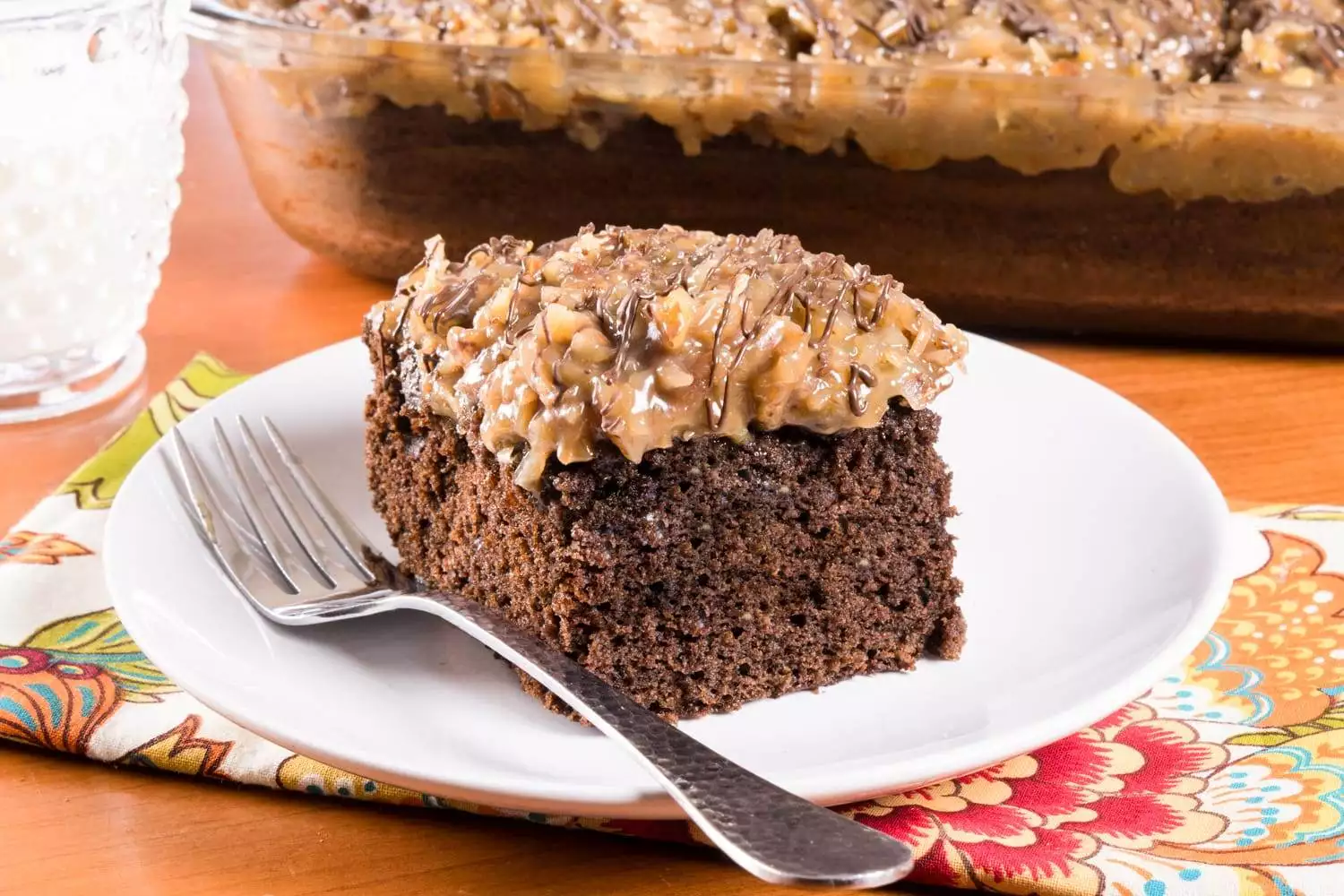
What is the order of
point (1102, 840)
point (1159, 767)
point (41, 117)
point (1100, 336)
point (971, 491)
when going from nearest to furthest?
point (1102, 840), point (1159, 767), point (971, 491), point (41, 117), point (1100, 336)

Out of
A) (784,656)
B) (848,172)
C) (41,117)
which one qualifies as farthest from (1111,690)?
(41,117)

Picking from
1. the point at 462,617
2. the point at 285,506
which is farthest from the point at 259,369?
the point at 462,617

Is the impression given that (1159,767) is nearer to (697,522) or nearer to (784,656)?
(784,656)

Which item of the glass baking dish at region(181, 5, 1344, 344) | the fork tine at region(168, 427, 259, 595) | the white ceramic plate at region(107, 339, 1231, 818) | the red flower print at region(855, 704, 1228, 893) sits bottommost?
the red flower print at region(855, 704, 1228, 893)

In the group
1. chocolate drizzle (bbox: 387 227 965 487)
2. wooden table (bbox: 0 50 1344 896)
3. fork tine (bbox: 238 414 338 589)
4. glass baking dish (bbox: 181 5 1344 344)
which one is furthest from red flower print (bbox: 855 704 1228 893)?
glass baking dish (bbox: 181 5 1344 344)

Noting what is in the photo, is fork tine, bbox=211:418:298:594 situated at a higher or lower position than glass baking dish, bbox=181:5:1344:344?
lower

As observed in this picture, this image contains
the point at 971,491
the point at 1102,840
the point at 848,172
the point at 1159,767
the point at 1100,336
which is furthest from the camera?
the point at 1100,336

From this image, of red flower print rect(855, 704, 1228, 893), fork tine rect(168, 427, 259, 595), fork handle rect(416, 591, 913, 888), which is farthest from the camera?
fork tine rect(168, 427, 259, 595)

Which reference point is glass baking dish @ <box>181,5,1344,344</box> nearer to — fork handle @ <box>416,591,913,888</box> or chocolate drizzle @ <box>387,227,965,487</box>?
chocolate drizzle @ <box>387,227,965,487</box>
